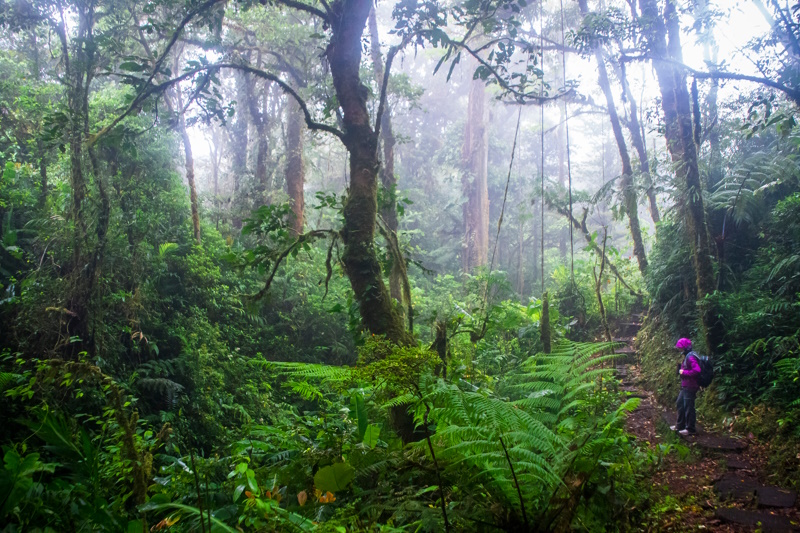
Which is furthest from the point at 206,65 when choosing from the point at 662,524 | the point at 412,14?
the point at 662,524

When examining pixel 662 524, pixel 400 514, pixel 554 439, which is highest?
pixel 554 439

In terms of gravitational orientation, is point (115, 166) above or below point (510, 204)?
below

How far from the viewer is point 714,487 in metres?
4.70

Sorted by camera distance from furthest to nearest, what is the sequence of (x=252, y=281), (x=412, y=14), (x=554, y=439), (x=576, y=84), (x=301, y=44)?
(x=301, y=44) < (x=252, y=281) < (x=576, y=84) < (x=412, y=14) < (x=554, y=439)

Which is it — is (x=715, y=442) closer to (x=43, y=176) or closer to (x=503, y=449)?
(x=503, y=449)

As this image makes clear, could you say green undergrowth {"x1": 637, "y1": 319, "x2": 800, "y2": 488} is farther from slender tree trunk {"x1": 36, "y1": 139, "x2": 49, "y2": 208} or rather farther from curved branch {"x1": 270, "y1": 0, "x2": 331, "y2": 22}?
slender tree trunk {"x1": 36, "y1": 139, "x2": 49, "y2": 208}

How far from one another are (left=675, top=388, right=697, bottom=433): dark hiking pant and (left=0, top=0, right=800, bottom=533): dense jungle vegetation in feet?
1.84

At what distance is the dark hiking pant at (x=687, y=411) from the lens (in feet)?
22.1

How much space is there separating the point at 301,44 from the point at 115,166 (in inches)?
287

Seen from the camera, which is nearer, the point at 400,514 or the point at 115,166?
the point at 400,514

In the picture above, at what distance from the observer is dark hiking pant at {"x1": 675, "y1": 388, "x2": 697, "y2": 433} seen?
675 cm

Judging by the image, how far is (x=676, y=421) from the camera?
737 centimetres

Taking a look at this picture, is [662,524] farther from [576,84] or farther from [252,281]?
[252,281]

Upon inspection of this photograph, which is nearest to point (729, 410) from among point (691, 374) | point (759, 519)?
point (691, 374)
